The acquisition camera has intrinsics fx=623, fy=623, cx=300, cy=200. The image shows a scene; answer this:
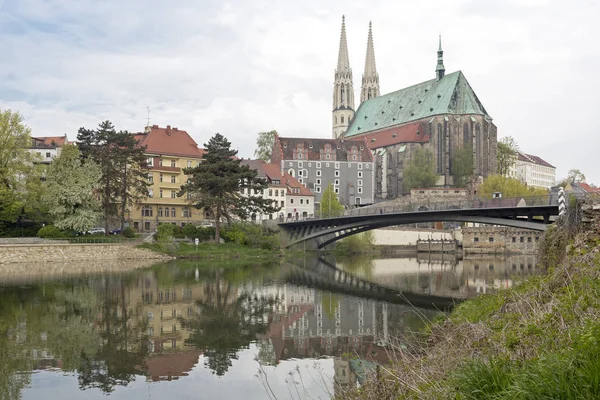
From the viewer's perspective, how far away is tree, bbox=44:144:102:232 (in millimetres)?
57500

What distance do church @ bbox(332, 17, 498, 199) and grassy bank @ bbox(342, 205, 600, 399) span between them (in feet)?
350

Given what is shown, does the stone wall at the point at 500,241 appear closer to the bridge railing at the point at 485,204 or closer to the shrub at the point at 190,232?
the bridge railing at the point at 485,204

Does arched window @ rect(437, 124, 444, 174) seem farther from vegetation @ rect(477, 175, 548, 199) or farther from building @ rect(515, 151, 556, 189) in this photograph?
building @ rect(515, 151, 556, 189)

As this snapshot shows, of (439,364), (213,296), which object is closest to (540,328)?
(439,364)

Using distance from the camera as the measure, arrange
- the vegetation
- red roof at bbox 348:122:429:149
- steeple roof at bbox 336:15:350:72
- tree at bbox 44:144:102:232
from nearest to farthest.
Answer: tree at bbox 44:144:102:232 < the vegetation < red roof at bbox 348:122:429:149 < steeple roof at bbox 336:15:350:72

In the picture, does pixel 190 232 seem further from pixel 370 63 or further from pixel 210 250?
pixel 370 63

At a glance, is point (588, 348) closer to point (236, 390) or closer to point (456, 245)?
point (236, 390)

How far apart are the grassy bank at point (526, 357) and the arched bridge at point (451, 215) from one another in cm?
2489

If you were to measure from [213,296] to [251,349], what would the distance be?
44.9 feet

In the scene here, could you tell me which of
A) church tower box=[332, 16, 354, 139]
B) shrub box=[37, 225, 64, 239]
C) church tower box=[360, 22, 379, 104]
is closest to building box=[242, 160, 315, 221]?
shrub box=[37, 225, 64, 239]

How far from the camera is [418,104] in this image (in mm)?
130625

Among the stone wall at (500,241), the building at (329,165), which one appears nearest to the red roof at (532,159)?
the building at (329,165)

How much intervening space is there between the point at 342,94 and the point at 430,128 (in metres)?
36.4

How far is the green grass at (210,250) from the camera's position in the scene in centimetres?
6131
